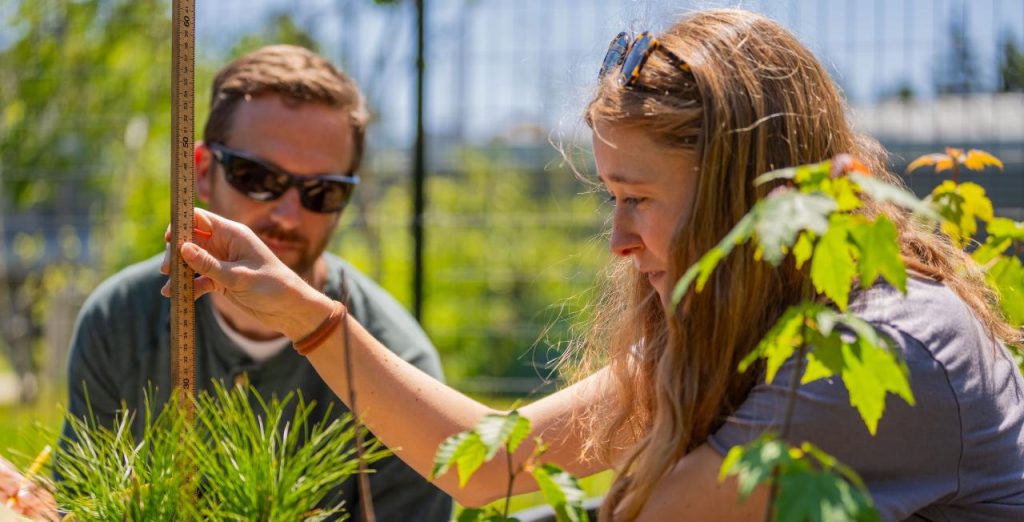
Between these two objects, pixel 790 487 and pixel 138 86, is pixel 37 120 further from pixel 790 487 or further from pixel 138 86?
pixel 790 487

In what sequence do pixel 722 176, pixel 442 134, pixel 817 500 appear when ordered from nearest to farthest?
pixel 817 500 → pixel 722 176 → pixel 442 134

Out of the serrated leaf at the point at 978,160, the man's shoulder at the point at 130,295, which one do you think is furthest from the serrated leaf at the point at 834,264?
the man's shoulder at the point at 130,295

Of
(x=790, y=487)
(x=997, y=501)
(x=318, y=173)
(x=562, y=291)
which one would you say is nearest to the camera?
(x=790, y=487)

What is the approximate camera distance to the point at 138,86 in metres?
5.19

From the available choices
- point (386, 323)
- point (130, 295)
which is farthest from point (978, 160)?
point (130, 295)

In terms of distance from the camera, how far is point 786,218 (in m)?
0.77

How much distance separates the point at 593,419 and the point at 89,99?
13.9ft

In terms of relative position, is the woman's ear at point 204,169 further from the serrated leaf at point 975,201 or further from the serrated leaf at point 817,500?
the serrated leaf at point 817,500

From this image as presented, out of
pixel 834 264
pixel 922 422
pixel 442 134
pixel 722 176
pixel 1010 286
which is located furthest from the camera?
pixel 442 134

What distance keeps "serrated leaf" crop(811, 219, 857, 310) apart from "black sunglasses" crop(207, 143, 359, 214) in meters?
1.60

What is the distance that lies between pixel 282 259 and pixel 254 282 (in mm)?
949

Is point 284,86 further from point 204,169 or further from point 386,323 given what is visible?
point 386,323

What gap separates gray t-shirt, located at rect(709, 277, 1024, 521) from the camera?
3.86 ft

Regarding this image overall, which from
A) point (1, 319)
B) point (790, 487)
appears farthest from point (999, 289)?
point (1, 319)
